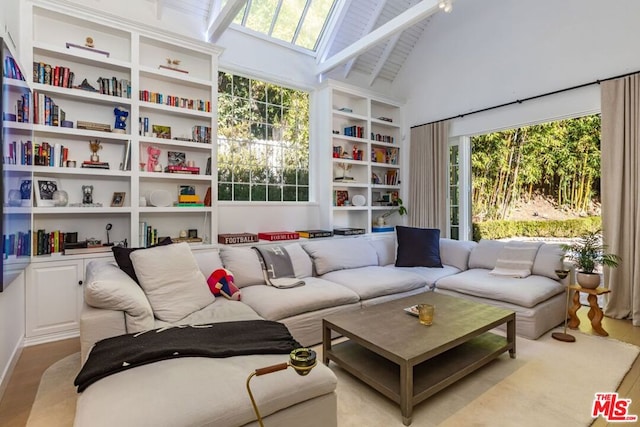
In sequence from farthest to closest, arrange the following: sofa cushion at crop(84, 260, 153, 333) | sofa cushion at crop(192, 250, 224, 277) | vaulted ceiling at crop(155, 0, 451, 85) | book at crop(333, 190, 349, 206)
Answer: book at crop(333, 190, 349, 206), vaulted ceiling at crop(155, 0, 451, 85), sofa cushion at crop(192, 250, 224, 277), sofa cushion at crop(84, 260, 153, 333)

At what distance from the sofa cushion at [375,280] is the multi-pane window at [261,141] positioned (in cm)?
164

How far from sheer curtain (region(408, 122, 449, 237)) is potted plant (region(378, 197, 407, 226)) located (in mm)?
129

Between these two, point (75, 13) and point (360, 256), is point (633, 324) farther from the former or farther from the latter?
point (75, 13)

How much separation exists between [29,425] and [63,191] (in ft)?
6.66

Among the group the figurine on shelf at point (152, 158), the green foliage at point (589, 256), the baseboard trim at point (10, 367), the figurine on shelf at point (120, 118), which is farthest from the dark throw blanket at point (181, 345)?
the green foliage at point (589, 256)

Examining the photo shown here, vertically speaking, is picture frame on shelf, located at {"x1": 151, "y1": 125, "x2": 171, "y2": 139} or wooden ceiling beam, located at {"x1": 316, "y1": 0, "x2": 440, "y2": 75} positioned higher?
wooden ceiling beam, located at {"x1": 316, "y1": 0, "x2": 440, "y2": 75}

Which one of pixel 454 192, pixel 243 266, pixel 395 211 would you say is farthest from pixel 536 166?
pixel 243 266

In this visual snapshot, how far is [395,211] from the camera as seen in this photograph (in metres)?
5.55

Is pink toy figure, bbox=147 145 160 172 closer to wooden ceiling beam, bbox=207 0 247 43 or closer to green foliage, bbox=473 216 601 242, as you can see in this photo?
wooden ceiling beam, bbox=207 0 247 43

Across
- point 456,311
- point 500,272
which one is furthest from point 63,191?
point 500,272

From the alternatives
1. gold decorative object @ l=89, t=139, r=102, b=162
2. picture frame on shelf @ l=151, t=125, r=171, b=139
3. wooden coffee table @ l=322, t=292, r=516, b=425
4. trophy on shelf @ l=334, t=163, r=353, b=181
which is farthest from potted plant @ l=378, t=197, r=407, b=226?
gold decorative object @ l=89, t=139, r=102, b=162

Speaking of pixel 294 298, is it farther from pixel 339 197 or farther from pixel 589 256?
pixel 589 256

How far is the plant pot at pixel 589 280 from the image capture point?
114 inches

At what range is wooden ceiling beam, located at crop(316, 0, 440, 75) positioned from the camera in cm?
348
